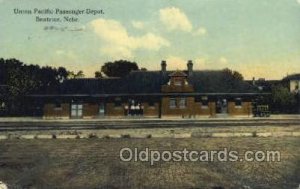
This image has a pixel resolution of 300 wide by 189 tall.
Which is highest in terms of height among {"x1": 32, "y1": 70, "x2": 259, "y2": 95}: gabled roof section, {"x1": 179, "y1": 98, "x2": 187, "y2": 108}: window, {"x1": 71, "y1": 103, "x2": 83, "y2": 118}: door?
{"x1": 32, "y1": 70, "x2": 259, "y2": 95}: gabled roof section

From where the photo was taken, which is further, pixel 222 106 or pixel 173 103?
pixel 173 103

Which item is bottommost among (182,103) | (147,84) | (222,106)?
(222,106)

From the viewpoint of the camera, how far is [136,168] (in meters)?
9.55

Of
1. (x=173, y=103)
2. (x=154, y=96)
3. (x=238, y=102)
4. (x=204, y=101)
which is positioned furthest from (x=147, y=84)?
(x=238, y=102)

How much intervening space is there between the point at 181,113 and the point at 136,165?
12.7 m

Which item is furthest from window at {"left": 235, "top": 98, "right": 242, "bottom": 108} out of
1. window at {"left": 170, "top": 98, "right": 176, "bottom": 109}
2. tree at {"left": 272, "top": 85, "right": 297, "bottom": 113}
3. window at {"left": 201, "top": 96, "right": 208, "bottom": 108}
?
window at {"left": 170, "top": 98, "right": 176, "bottom": 109}

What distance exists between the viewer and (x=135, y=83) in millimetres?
A: 23031

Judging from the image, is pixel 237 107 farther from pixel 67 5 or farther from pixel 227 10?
pixel 67 5

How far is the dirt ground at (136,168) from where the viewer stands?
28.3 feet

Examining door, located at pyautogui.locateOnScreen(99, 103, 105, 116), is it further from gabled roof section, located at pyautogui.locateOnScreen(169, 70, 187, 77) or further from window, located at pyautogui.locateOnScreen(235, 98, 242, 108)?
window, located at pyautogui.locateOnScreen(235, 98, 242, 108)

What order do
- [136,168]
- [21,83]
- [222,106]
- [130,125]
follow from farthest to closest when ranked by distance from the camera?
[21,83]
[222,106]
[130,125]
[136,168]

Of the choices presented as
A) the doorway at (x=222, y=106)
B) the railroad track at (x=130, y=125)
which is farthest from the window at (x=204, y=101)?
the railroad track at (x=130, y=125)

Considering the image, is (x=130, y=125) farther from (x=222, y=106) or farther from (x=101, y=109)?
(x=222, y=106)

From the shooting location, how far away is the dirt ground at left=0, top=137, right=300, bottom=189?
28.3 ft
